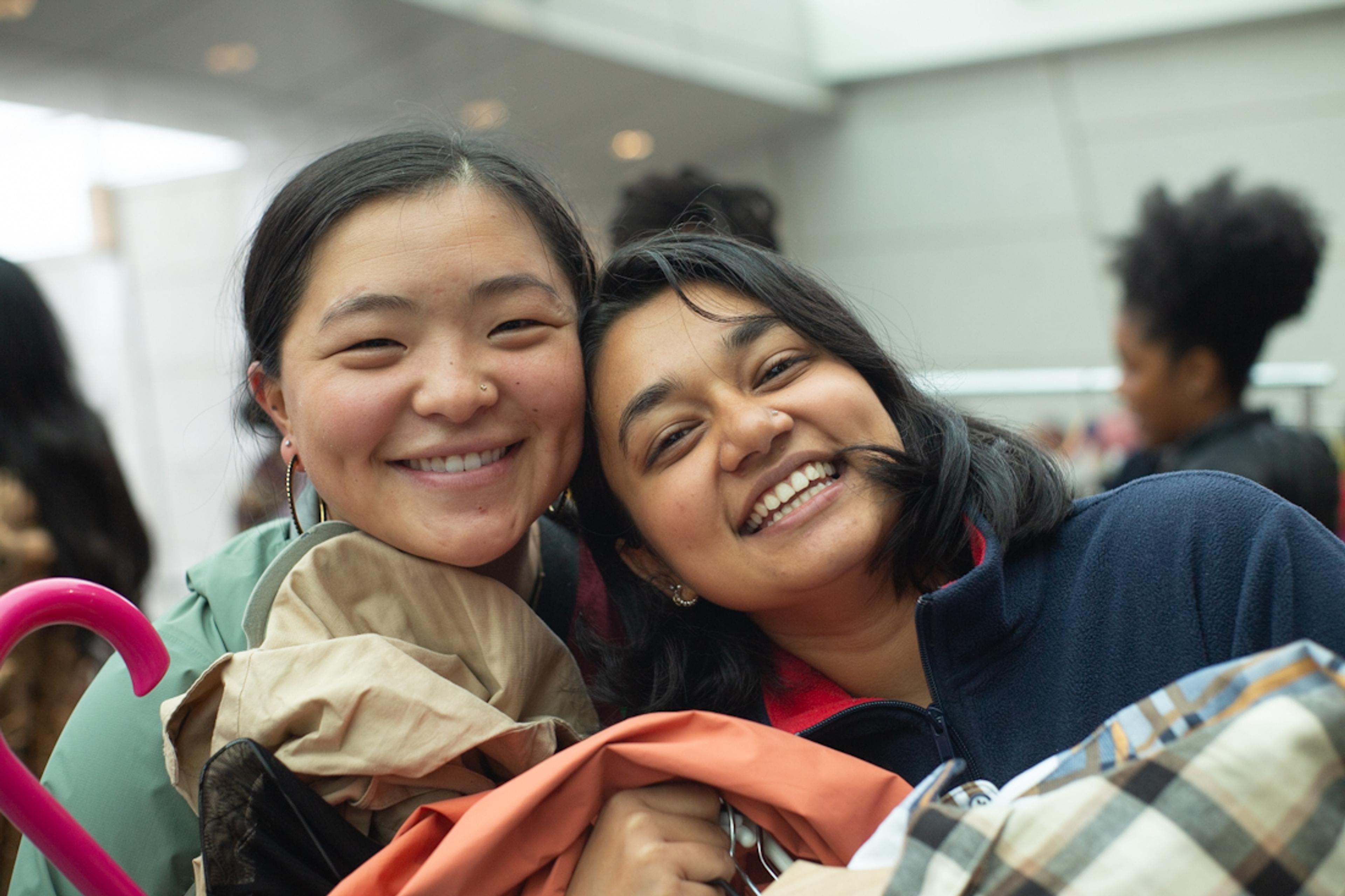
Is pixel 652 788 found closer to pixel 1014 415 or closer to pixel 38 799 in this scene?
pixel 38 799

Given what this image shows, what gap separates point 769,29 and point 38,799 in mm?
8687

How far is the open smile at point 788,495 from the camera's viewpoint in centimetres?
167

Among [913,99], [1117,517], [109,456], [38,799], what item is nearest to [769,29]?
[913,99]

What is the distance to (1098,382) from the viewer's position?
20.6ft

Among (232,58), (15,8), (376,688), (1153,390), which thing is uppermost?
(15,8)

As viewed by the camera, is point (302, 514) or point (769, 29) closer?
point (302, 514)

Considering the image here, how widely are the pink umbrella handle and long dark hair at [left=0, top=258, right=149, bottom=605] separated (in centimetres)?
132

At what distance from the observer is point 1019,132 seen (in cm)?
906

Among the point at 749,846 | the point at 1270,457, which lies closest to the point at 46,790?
the point at 749,846

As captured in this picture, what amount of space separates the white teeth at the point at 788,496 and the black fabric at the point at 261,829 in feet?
2.31

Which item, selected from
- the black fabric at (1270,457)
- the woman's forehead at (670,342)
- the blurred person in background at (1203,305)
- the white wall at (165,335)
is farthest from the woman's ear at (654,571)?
the white wall at (165,335)

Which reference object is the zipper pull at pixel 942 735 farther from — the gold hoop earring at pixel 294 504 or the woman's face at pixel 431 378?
the gold hoop earring at pixel 294 504

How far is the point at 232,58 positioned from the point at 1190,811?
6.06m

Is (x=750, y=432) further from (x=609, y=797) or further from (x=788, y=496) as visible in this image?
(x=609, y=797)
